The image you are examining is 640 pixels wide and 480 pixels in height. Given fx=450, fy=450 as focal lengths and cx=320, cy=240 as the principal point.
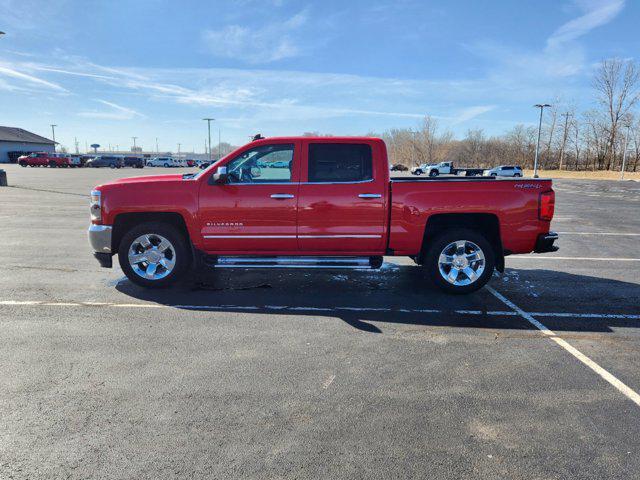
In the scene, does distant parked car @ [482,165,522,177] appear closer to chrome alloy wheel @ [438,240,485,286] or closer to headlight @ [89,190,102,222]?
chrome alloy wheel @ [438,240,485,286]

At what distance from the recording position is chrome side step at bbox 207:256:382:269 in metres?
5.73

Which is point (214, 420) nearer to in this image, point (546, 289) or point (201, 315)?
point (201, 315)

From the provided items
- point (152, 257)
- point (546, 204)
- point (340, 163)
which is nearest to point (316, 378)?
point (340, 163)

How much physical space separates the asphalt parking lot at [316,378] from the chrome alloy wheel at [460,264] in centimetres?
27

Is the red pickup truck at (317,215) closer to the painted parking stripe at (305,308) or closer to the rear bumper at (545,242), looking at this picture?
the rear bumper at (545,242)

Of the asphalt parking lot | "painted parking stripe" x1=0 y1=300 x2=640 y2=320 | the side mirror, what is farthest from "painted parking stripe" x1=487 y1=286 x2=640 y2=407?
the side mirror

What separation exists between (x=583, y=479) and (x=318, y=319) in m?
2.94

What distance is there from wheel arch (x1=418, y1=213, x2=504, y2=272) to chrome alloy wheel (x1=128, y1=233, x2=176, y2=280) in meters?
3.39

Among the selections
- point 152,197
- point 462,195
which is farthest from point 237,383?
point 462,195

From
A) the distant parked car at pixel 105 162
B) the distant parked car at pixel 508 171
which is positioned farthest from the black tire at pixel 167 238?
the distant parked car at pixel 105 162

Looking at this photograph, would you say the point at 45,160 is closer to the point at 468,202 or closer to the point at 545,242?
the point at 468,202

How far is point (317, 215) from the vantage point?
227 inches

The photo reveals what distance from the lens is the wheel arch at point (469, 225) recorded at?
5.91 meters

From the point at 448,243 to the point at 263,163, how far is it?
2631mm
